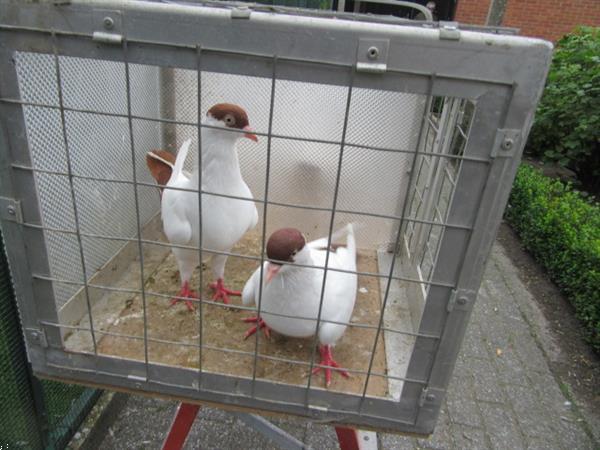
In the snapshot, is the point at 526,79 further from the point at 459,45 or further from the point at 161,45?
the point at 161,45

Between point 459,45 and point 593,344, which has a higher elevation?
point 459,45

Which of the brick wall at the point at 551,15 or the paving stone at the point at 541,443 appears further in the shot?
the brick wall at the point at 551,15

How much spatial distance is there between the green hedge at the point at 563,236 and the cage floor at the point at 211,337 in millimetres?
1955

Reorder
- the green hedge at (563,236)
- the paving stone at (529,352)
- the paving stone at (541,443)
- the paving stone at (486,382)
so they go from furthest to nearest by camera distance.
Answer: the green hedge at (563,236)
the paving stone at (529,352)
the paving stone at (486,382)
the paving stone at (541,443)

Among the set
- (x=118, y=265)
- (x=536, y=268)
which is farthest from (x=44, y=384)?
(x=536, y=268)

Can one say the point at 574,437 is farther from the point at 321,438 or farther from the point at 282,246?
the point at 282,246

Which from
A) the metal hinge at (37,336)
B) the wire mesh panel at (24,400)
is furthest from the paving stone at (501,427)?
the metal hinge at (37,336)

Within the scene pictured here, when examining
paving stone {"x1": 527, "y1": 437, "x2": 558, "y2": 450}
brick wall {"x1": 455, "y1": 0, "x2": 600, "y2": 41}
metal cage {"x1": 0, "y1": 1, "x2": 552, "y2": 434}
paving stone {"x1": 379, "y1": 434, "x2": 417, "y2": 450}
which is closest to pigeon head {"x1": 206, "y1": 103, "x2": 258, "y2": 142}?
metal cage {"x1": 0, "y1": 1, "x2": 552, "y2": 434}

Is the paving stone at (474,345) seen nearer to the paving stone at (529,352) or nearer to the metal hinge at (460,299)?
the paving stone at (529,352)

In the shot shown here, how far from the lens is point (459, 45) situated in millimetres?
631

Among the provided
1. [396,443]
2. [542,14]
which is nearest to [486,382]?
[396,443]

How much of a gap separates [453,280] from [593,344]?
2.40 metres

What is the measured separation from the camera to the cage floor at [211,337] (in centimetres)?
102

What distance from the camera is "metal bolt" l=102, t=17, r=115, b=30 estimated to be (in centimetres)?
67
